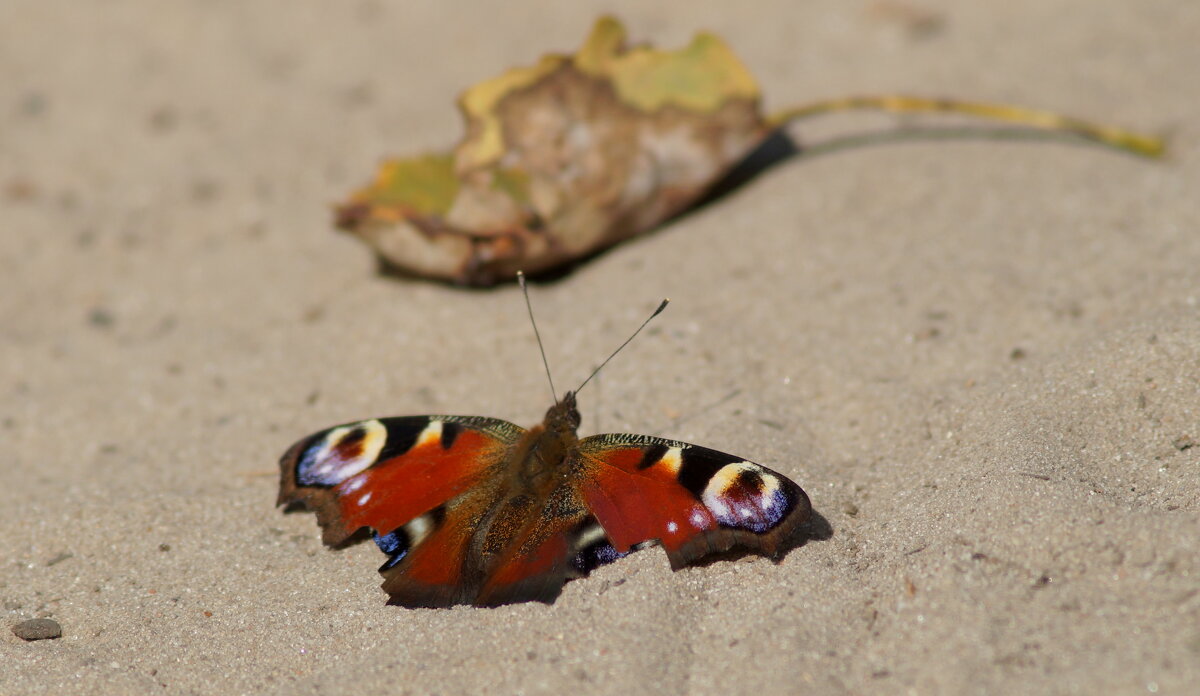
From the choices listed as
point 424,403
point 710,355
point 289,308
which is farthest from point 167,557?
point 710,355

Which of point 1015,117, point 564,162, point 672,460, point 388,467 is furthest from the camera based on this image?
point 1015,117

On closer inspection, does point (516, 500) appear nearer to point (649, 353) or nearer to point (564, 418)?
point (564, 418)

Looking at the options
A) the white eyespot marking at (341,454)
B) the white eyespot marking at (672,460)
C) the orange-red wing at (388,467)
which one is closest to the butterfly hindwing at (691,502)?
the white eyespot marking at (672,460)

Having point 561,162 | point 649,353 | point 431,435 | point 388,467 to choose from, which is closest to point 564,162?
point 561,162

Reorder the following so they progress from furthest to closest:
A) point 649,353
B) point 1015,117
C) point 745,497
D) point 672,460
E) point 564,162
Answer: point 1015,117 < point 564,162 < point 649,353 < point 672,460 < point 745,497

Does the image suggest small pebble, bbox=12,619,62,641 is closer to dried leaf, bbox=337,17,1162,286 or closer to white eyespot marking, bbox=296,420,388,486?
white eyespot marking, bbox=296,420,388,486

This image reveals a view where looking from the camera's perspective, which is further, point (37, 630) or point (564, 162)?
point (564, 162)
